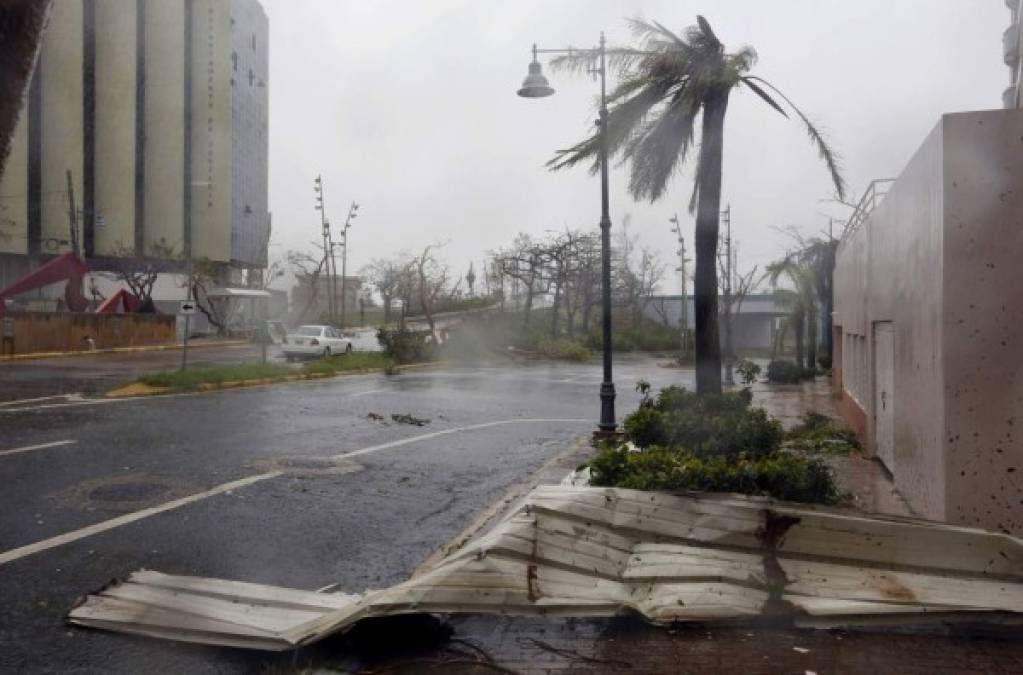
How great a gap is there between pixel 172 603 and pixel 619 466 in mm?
2757

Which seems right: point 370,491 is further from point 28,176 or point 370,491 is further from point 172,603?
point 28,176

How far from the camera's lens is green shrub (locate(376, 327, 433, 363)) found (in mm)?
25281

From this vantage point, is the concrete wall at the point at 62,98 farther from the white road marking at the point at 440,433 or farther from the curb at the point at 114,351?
the curb at the point at 114,351

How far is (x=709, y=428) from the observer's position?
677cm

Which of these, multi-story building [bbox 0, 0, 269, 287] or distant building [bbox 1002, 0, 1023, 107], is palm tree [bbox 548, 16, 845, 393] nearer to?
distant building [bbox 1002, 0, 1023, 107]

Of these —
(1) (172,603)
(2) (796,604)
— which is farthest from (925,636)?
(1) (172,603)

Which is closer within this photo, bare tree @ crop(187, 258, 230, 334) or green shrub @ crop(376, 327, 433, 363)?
green shrub @ crop(376, 327, 433, 363)

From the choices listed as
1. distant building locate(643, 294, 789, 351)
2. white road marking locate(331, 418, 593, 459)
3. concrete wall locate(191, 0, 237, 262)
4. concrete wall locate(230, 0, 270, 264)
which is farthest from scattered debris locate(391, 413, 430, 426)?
distant building locate(643, 294, 789, 351)

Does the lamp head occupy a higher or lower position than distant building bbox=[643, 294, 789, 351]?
higher

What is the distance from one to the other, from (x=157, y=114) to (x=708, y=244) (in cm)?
586

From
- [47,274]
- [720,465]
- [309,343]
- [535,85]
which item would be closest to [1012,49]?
[535,85]

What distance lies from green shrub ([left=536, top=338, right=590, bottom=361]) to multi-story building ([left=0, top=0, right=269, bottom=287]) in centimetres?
2663

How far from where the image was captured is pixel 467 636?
367 cm

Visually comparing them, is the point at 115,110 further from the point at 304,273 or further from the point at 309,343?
the point at 304,273
